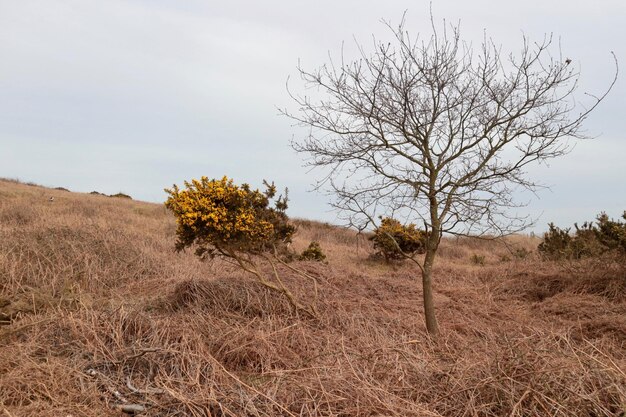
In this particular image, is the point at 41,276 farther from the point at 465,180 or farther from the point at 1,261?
the point at 465,180

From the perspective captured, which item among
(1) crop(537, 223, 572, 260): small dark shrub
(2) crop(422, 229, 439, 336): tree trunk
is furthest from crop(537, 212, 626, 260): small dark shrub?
(2) crop(422, 229, 439, 336): tree trunk

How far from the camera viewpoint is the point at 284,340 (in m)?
5.56

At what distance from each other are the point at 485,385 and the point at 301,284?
5510 mm

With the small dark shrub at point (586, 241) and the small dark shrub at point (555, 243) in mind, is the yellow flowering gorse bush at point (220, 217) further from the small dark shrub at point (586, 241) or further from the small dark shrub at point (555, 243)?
the small dark shrub at point (555, 243)

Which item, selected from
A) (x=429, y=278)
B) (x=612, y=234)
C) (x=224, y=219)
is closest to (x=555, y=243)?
(x=612, y=234)

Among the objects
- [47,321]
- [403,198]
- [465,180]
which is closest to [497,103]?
[465,180]

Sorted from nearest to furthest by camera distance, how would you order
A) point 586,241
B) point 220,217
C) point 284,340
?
point 284,340
point 220,217
point 586,241

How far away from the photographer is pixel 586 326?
7.76 meters

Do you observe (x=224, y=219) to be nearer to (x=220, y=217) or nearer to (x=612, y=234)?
(x=220, y=217)

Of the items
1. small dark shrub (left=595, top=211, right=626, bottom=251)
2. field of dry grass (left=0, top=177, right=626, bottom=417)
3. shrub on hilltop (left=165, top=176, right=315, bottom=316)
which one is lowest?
field of dry grass (left=0, top=177, right=626, bottom=417)

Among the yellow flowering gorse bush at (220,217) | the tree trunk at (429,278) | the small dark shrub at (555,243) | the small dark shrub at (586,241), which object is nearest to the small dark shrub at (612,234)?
the small dark shrub at (586,241)

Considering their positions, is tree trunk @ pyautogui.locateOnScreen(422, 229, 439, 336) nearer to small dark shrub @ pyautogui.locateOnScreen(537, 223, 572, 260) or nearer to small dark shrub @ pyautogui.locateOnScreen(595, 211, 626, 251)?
small dark shrub @ pyautogui.locateOnScreen(595, 211, 626, 251)

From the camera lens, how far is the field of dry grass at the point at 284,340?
3.19m

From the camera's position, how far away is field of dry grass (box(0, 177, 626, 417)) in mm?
3191
